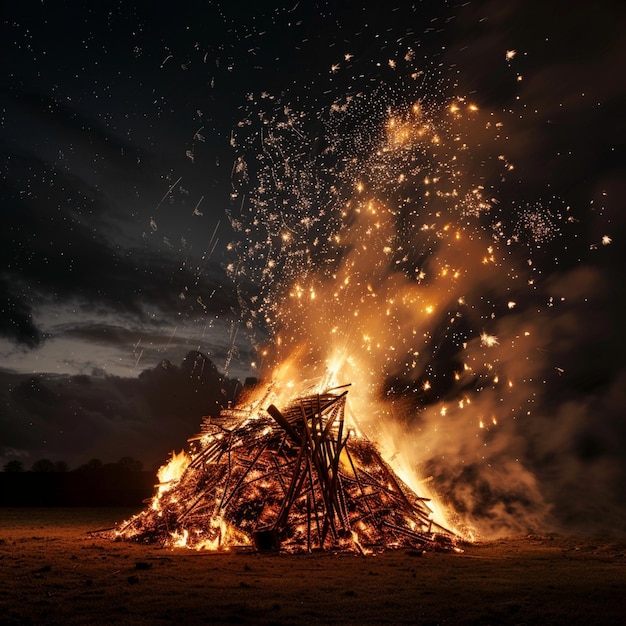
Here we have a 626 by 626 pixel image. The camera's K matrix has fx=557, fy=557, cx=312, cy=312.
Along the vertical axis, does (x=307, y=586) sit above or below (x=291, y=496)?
below

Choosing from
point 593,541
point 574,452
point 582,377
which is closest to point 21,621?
point 593,541

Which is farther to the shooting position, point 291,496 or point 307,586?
point 291,496

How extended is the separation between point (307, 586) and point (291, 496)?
12.8 ft

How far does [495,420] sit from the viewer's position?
62.3 feet

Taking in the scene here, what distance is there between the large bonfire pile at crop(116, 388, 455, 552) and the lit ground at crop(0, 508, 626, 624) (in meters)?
0.84

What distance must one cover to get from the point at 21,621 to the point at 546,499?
15366mm

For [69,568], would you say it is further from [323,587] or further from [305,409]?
[305,409]

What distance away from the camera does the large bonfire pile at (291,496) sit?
37.2 feet

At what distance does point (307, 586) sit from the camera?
7539 mm

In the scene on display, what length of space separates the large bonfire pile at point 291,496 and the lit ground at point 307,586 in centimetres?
84

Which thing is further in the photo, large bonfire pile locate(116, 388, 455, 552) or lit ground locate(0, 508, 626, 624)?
large bonfire pile locate(116, 388, 455, 552)

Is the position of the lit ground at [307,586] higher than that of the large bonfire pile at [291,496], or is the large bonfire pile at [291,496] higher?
the large bonfire pile at [291,496]

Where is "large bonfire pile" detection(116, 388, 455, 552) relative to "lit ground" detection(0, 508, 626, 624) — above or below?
above

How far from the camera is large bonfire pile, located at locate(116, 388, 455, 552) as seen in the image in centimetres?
1134
